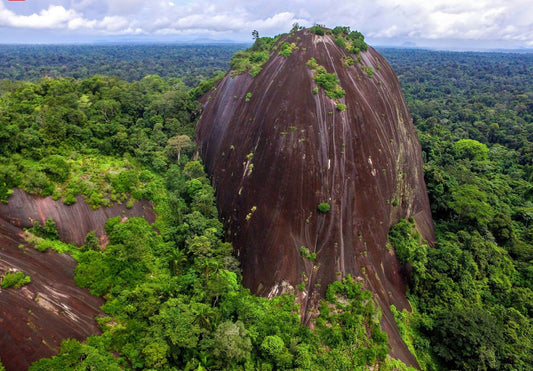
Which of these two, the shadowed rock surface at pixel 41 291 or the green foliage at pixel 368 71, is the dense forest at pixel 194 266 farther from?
the green foliage at pixel 368 71

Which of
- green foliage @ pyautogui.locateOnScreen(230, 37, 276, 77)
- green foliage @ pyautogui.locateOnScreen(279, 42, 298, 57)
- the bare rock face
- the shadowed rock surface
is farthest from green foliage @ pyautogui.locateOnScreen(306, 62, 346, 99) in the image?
the shadowed rock surface

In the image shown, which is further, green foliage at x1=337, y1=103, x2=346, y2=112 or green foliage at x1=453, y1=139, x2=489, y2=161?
green foliage at x1=453, y1=139, x2=489, y2=161

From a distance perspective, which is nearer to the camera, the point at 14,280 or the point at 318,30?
the point at 14,280

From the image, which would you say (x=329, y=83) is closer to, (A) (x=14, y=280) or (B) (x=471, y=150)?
(A) (x=14, y=280)

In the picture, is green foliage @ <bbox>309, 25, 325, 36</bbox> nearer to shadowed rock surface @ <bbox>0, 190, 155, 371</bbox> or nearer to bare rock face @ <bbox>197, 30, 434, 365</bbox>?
bare rock face @ <bbox>197, 30, 434, 365</bbox>

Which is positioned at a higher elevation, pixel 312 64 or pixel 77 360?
pixel 312 64

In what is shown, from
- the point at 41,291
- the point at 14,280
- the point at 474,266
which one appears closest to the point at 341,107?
the point at 474,266

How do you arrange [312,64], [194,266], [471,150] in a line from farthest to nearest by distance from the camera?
[471,150]
[312,64]
[194,266]
